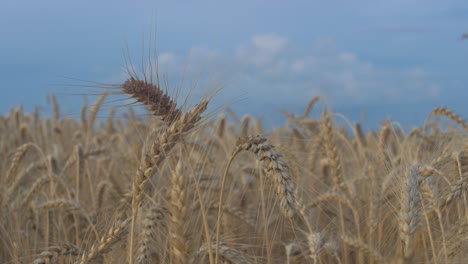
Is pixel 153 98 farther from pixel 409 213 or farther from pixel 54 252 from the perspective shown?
pixel 409 213

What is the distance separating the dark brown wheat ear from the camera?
1.84 m

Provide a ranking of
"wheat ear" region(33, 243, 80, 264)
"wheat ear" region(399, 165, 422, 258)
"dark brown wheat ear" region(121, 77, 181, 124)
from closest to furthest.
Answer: "wheat ear" region(399, 165, 422, 258) → "dark brown wheat ear" region(121, 77, 181, 124) → "wheat ear" region(33, 243, 80, 264)

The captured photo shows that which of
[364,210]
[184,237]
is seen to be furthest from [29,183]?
[184,237]

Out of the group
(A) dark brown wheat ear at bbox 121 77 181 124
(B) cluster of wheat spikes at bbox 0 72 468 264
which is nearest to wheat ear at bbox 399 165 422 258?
(B) cluster of wheat spikes at bbox 0 72 468 264

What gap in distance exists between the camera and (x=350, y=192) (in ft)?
11.3

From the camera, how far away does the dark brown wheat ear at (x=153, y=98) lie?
1.84 meters

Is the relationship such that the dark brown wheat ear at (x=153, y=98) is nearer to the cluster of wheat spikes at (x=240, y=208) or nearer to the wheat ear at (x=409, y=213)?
the cluster of wheat spikes at (x=240, y=208)

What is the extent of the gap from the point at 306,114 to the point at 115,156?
2.65m

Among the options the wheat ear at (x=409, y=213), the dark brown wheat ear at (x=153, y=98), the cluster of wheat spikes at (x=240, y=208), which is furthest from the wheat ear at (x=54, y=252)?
the wheat ear at (x=409, y=213)

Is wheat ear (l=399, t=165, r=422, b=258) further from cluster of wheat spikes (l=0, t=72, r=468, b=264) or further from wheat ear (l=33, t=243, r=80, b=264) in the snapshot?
wheat ear (l=33, t=243, r=80, b=264)

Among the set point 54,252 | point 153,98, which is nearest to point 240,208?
point 54,252

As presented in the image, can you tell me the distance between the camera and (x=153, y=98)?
1848mm

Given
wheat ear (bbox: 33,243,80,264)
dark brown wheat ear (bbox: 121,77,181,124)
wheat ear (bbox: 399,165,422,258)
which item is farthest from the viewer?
wheat ear (bbox: 33,243,80,264)

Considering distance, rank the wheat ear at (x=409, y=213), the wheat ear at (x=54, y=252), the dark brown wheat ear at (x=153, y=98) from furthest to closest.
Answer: the wheat ear at (x=54, y=252)
the dark brown wheat ear at (x=153, y=98)
the wheat ear at (x=409, y=213)
